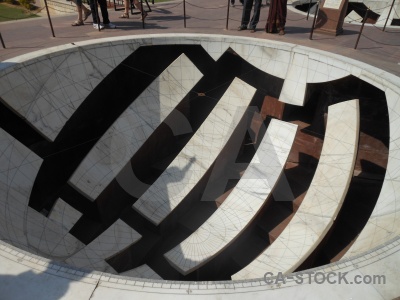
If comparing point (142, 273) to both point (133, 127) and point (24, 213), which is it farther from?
point (133, 127)

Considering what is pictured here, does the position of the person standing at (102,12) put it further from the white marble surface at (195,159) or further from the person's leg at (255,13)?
the white marble surface at (195,159)

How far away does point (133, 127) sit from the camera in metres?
10.2

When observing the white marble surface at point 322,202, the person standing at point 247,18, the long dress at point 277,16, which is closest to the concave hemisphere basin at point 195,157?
the white marble surface at point 322,202

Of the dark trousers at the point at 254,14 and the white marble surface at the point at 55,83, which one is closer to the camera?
the white marble surface at the point at 55,83

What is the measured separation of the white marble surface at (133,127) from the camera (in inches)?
363

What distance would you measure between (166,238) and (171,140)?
3.75m

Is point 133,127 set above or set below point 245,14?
below

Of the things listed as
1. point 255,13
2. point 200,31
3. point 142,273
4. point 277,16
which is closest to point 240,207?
point 142,273

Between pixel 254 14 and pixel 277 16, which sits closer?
pixel 277 16

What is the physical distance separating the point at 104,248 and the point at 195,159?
3842 mm

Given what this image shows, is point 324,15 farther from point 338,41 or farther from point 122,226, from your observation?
point 122,226

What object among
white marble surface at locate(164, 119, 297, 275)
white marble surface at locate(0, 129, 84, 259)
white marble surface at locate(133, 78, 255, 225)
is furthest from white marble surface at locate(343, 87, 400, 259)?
white marble surface at locate(0, 129, 84, 259)

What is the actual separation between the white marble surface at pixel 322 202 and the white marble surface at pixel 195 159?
289 cm

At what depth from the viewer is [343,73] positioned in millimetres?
8812
